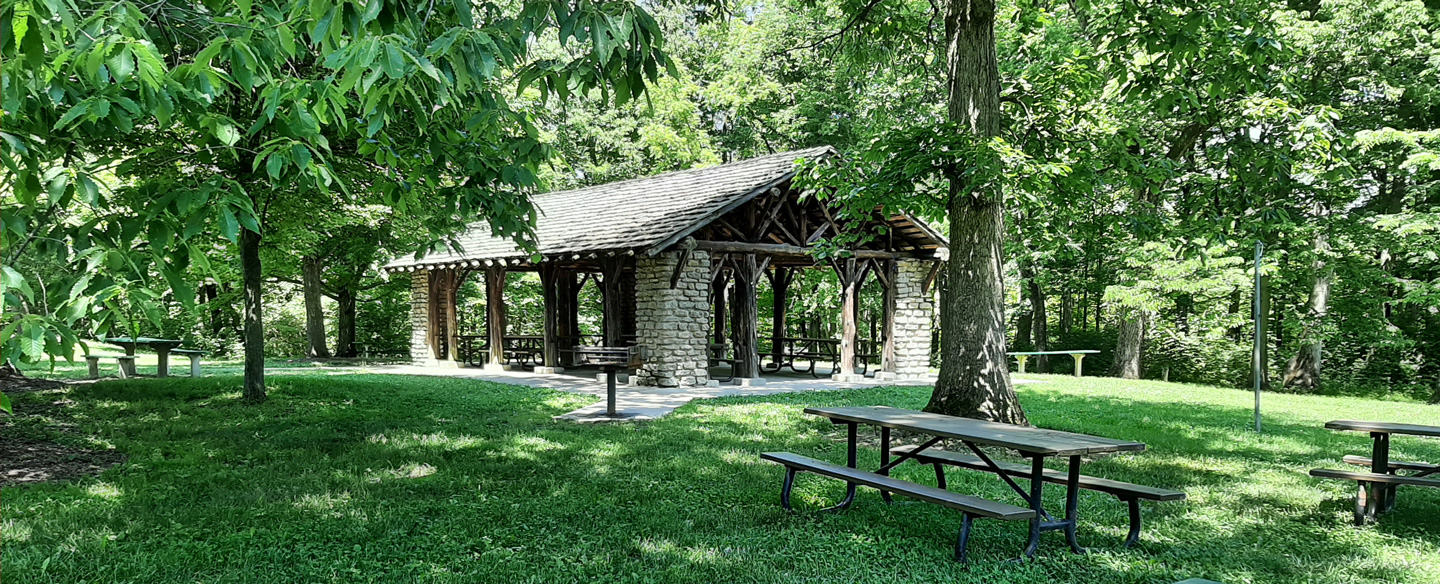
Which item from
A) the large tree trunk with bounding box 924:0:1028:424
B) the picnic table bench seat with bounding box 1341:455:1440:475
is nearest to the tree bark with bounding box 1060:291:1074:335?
the large tree trunk with bounding box 924:0:1028:424

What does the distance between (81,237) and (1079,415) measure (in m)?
10.4

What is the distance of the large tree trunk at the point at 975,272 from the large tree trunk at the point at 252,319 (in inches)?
308

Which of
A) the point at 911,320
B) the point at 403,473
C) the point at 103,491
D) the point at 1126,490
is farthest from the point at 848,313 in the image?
the point at 103,491

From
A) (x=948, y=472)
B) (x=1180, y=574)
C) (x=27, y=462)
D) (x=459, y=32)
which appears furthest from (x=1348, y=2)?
(x=27, y=462)

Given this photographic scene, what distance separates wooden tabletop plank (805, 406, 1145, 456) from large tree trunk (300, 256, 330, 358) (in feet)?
64.6

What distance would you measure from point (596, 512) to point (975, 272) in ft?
15.8

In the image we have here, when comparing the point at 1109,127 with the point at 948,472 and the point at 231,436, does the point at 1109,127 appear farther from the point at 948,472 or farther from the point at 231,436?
the point at 231,436

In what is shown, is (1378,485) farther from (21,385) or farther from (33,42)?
(21,385)

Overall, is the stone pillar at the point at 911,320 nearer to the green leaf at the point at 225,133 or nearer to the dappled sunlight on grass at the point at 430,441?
the dappled sunlight on grass at the point at 430,441

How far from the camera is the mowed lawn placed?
421 cm

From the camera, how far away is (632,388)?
13789mm

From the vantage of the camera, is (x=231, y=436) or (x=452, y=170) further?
(x=231, y=436)

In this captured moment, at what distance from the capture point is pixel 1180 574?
168 inches

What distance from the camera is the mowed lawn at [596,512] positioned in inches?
166
